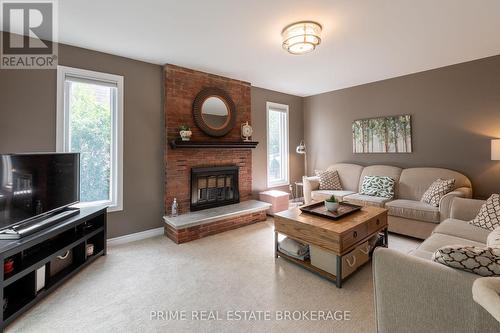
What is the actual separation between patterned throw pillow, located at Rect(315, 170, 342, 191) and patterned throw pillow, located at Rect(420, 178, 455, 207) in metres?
1.47

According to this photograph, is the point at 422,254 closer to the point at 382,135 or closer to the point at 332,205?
the point at 332,205

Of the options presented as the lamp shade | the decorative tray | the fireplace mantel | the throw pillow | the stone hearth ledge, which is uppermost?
the fireplace mantel

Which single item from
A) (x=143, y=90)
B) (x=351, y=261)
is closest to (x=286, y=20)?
(x=143, y=90)

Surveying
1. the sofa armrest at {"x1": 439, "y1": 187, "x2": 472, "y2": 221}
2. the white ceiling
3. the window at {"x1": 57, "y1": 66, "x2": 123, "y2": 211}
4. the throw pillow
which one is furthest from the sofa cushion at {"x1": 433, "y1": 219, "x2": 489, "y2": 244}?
the window at {"x1": 57, "y1": 66, "x2": 123, "y2": 211}

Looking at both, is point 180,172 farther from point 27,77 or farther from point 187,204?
point 27,77

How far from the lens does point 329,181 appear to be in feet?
15.0

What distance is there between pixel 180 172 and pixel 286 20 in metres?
2.56

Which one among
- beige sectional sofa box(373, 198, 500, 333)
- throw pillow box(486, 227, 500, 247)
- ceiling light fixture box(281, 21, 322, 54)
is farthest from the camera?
ceiling light fixture box(281, 21, 322, 54)

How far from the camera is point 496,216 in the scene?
2.20m

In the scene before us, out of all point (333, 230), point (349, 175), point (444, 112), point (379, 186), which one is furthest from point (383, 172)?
point (333, 230)

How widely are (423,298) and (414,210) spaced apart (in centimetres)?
238

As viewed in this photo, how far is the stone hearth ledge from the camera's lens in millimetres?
3184

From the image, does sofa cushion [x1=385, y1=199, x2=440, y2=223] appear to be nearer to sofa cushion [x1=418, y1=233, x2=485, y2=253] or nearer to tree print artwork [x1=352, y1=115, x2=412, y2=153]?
sofa cushion [x1=418, y1=233, x2=485, y2=253]

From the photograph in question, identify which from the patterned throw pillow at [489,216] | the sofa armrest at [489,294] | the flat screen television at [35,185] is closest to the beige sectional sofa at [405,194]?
the patterned throw pillow at [489,216]
